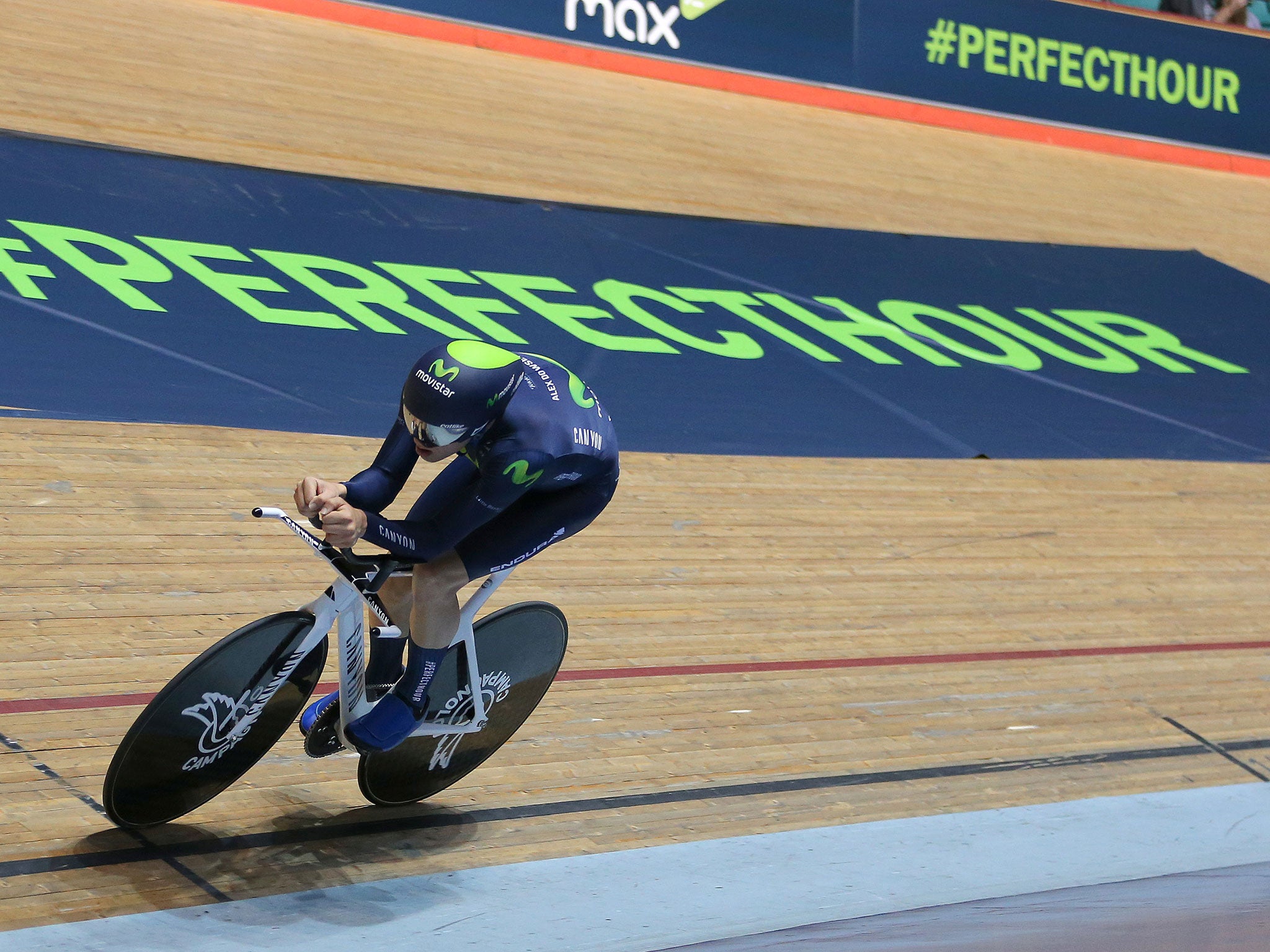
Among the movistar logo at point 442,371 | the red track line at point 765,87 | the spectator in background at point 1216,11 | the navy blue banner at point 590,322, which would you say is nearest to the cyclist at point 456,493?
the movistar logo at point 442,371

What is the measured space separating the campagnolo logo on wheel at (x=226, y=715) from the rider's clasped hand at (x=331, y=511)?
352 mm

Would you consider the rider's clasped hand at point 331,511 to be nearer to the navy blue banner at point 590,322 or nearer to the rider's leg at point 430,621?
the rider's leg at point 430,621

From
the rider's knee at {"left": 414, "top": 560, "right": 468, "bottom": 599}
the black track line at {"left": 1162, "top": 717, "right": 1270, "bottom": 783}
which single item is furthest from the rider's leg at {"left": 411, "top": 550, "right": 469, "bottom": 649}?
the black track line at {"left": 1162, "top": 717, "right": 1270, "bottom": 783}

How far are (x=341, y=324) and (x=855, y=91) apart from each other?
5.68m

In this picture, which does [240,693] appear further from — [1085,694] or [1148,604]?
[1148,604]

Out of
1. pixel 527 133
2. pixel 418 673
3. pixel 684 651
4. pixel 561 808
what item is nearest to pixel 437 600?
pixel 418 673

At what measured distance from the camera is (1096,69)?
Result: 1046cm

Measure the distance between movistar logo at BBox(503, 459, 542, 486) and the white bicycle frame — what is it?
0.29 m

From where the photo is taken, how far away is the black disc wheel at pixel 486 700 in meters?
2.76

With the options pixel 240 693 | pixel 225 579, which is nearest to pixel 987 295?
pixel 225 579

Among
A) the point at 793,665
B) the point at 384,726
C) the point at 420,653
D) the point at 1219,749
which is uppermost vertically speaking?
the point at 420,653

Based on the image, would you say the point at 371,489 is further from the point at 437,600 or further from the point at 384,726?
the point at 384,726

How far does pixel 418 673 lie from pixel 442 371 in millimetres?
602

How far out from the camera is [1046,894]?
9.60 feet
